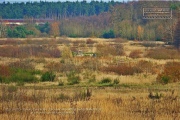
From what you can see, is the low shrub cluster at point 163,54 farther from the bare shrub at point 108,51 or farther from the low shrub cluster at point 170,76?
the low shrub cluster at point 170,76

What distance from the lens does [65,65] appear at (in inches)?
1122

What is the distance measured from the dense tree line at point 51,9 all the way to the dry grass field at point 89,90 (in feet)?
207

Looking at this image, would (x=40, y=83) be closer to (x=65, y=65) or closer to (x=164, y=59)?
(x=65, y=65)

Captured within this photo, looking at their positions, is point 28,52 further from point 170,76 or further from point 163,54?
point 170,76

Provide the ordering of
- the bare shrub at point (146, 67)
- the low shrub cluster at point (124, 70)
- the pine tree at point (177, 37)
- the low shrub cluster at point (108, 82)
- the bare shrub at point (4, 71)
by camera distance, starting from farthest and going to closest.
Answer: the pine tree at point (177, 37) < the bare shrub at point (146, 67) < the low shrub cluster at point (124, 70) < the bare shrub at point (4, 71) < the low shrub cluster at point (108, 82)

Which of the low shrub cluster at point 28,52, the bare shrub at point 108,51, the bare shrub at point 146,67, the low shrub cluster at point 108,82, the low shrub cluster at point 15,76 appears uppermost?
the low shrub cluster at point 15,76

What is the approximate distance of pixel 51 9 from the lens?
349 feet

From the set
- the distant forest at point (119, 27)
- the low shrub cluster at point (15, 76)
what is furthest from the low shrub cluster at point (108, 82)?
the distant forest at point (119, 27)

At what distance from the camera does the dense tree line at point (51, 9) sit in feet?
326

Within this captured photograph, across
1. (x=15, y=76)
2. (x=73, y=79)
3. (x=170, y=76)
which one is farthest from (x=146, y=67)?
(x=15, y=76)

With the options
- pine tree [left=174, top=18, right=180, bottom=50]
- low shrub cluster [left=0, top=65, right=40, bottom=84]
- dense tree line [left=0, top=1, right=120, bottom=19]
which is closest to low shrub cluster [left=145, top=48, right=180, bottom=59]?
pine tree [left=174, top=18, right=180, bottom=50]

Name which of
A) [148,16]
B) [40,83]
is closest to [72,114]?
Answer: [40,83]

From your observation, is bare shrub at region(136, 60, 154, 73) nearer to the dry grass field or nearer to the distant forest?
the dry grass field

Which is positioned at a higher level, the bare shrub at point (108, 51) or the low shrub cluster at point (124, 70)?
the low shrub cluster at point (124, 70)
